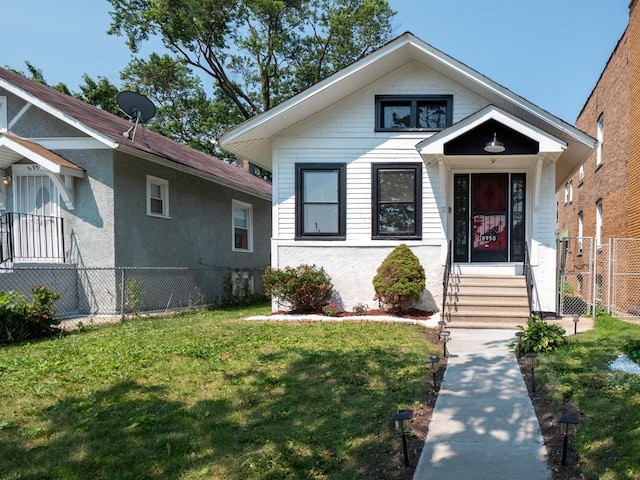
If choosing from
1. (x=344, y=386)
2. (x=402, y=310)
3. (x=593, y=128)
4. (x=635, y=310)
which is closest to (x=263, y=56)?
(x=593, y=128)

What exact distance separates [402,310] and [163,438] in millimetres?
6572

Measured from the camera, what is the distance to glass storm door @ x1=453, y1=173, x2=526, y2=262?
9977 millimetres

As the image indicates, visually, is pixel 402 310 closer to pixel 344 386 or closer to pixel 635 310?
pixel 344 386

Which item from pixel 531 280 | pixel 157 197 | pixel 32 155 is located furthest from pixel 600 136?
pixel 32 155

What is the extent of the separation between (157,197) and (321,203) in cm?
466

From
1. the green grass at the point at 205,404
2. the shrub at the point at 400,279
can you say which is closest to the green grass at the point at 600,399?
the green grass at the point at 205,404

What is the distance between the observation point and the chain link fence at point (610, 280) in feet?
30.0

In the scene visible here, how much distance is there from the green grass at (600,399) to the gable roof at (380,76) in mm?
4591

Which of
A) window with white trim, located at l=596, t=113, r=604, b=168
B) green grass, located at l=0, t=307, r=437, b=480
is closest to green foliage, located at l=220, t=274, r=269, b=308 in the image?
green grass, located at l=0, t=307, r=437, b=480

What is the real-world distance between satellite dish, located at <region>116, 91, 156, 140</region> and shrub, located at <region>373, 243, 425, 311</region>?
23.8 ft

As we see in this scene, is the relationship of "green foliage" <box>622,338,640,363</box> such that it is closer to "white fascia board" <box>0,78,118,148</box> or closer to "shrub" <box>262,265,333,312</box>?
"shrub" <box>262,265,333,312</box>

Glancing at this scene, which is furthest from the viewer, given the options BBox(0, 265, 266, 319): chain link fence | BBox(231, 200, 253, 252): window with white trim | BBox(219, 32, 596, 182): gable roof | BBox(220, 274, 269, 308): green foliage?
BBox(231, 200, 253, 252): window with white trim

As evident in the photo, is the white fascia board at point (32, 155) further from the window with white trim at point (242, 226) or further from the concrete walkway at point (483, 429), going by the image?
the concrete walkway at point (483, 429)

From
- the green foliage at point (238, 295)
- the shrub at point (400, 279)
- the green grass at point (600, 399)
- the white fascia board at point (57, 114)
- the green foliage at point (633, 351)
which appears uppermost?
the white fascia board at point (57, 114)
